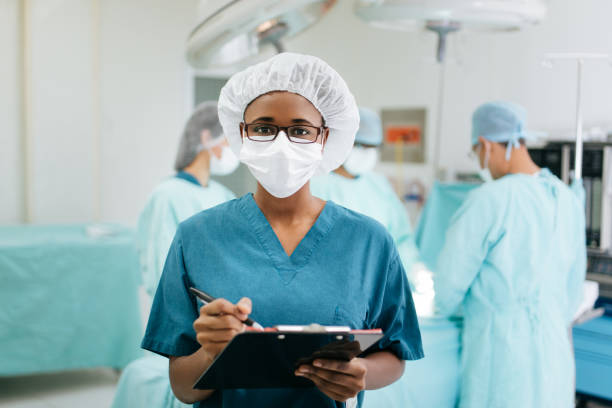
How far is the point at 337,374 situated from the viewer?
90 centimetres

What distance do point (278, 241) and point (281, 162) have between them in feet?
0.47

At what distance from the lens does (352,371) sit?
35.0 inches

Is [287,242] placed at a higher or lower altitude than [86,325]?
higher

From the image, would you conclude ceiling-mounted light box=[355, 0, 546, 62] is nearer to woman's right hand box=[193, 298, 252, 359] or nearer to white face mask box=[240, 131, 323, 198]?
white face mask box=[240, 131, 323, 198]

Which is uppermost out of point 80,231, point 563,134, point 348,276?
point 563,134

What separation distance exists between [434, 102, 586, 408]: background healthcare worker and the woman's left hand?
1.07m

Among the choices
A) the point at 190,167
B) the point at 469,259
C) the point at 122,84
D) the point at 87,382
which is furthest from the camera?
the point at 122,84

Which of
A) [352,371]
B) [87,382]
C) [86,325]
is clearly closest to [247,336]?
[352,371]

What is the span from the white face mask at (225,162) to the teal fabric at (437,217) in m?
0.96

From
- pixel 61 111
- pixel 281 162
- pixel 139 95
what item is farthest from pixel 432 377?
pixel 139 95

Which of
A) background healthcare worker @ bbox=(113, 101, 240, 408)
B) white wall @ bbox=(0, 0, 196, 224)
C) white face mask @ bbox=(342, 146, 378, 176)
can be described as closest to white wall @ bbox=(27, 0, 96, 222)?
white wall @ bbox=(0, 0, 196, 224)

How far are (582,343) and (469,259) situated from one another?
111 centimetres

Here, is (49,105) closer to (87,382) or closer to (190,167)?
(87,382)

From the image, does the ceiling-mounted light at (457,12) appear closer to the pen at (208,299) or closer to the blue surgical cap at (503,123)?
the blue surgical cap at (503,123)
